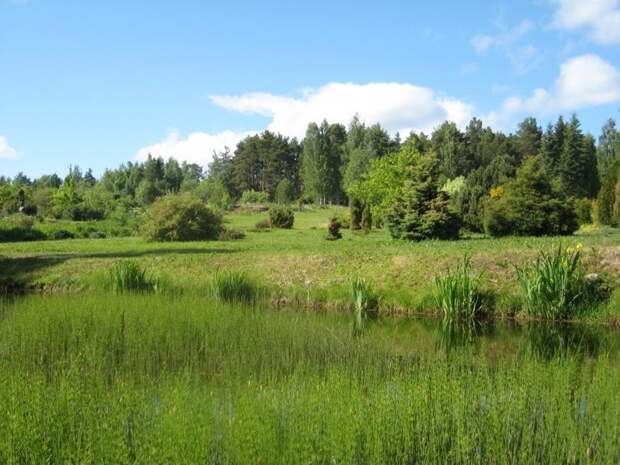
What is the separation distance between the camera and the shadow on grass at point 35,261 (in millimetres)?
19020

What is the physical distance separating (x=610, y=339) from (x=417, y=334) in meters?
3.68

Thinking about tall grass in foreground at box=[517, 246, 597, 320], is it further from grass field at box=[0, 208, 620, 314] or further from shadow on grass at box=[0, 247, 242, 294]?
shadow on grass at box=[0, 247, 242, 294]

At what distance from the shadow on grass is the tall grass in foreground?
11.4 metres

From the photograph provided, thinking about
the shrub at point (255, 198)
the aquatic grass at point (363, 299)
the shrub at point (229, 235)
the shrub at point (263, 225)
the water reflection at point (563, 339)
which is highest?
the shrub at point (255, 198)

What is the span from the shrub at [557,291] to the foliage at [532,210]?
43.2ft

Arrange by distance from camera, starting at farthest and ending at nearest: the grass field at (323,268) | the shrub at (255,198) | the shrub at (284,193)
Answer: the shrub at (255,198) → the shrub at (284,193) → the grass field at (323,268)

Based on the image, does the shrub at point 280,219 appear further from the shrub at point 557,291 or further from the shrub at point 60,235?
the shrub at point 557,291

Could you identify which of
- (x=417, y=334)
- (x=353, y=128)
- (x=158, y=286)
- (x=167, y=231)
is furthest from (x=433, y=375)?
(x=353, y=128)

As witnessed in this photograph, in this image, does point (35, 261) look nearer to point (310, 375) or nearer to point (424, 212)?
point (424, 212)

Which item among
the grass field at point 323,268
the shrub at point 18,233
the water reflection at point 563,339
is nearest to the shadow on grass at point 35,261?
the grass field at point 323,268

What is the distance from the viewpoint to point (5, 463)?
4324mm

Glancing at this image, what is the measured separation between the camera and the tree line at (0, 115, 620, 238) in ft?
90.2

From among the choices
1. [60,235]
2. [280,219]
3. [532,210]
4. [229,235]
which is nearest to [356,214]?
[280,219]

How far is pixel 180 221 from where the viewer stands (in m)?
31.0
